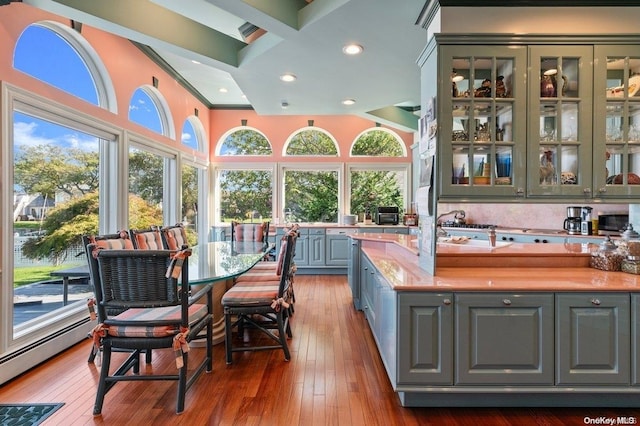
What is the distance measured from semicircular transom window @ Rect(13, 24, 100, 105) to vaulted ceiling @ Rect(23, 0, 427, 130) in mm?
423

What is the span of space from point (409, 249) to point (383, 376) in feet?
3.55

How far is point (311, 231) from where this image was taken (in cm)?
594

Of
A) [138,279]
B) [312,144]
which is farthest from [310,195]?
[138,279]

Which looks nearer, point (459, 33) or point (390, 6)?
point (459, 33)

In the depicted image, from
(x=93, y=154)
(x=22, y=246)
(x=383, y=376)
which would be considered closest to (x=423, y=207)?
(x=383, y=376)

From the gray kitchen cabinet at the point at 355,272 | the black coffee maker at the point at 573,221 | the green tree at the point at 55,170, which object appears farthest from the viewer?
the black coffee maker at the point at 573,221

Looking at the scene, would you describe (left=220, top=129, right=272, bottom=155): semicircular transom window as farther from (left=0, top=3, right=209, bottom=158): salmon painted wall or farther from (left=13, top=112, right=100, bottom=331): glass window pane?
(left=13, top=112, right=100, bottom=331): glass window pane

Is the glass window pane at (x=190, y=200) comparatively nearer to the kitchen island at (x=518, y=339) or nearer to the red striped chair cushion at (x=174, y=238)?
the red striped chair cushion at (x=174, y=238)

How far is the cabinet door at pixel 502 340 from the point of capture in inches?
74.8

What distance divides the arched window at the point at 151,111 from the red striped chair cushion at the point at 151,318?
270cm

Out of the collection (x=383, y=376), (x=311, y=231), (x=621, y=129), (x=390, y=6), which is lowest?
(x=383, y=376)

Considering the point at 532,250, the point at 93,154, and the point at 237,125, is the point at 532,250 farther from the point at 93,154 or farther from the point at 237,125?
the point at 237,125

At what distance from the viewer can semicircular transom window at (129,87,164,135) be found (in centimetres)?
402

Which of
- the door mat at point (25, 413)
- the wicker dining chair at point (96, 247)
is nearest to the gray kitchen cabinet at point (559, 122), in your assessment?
the wicker dining chair at point (96, 247)
